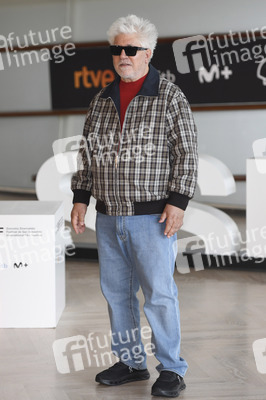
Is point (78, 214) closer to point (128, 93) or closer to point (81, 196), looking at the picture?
point (81, 196)

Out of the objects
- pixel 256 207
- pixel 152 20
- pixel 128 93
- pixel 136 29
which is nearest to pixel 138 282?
pixel 128 93

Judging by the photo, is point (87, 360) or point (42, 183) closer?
point (87, 360)

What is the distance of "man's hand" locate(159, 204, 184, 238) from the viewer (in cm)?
276

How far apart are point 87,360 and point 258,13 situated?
3.31 meters

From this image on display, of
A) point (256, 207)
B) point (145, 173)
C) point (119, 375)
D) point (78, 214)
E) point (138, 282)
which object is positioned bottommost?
point (119, 375)

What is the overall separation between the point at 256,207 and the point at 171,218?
2596 mm

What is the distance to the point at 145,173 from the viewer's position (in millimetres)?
2787

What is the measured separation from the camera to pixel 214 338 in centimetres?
373

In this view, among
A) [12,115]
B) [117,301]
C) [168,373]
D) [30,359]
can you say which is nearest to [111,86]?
[117,301]

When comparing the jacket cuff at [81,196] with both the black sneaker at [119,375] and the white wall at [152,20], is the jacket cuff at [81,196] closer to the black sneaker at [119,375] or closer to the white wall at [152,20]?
the black sneaker at [119,375]

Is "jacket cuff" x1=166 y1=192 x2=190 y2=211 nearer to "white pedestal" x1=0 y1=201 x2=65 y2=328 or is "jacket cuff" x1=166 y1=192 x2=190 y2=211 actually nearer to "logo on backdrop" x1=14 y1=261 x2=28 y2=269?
"white pedestal" x1=0 y1=201 x2=65 y2=328

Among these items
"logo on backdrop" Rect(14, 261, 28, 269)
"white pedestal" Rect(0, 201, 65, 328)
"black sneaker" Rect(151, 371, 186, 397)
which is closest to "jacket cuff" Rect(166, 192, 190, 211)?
"black sneaker" Rect(151, 371, 186, 397)

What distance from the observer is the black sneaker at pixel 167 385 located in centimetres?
292

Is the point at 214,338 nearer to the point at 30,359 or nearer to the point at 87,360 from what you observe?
the point at 87,360
